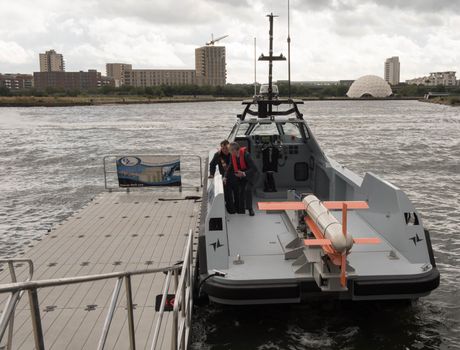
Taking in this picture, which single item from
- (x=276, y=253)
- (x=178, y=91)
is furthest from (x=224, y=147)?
(x=178, y=91)

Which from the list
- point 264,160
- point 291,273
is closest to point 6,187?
point 264,160

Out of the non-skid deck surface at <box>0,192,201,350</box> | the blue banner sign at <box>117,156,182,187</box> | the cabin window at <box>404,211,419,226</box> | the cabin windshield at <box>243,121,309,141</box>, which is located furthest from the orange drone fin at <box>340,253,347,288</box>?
the blue banner sign at <box>117,156,182,187</box>

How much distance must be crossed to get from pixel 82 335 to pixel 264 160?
6074 millimetres

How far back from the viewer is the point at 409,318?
6891 mm

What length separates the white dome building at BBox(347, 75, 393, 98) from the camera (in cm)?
16550

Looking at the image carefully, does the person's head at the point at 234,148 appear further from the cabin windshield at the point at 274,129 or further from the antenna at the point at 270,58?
the antenna at the point at 270,58

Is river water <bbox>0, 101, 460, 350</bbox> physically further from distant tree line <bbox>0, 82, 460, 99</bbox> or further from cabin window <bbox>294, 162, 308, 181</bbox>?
distant tree line <bbox>0, 82, 460, 99</bbox>

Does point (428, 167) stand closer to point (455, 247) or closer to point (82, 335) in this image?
point (455, 247)

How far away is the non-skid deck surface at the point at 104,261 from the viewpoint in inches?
214

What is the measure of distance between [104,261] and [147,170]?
551cm

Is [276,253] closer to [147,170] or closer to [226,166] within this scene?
[226,166]

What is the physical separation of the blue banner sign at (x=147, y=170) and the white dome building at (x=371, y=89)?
162m

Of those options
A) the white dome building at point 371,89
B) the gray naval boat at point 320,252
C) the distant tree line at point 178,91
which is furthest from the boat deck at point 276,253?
the white dome building at point 371,89

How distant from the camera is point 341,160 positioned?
26.5 m
